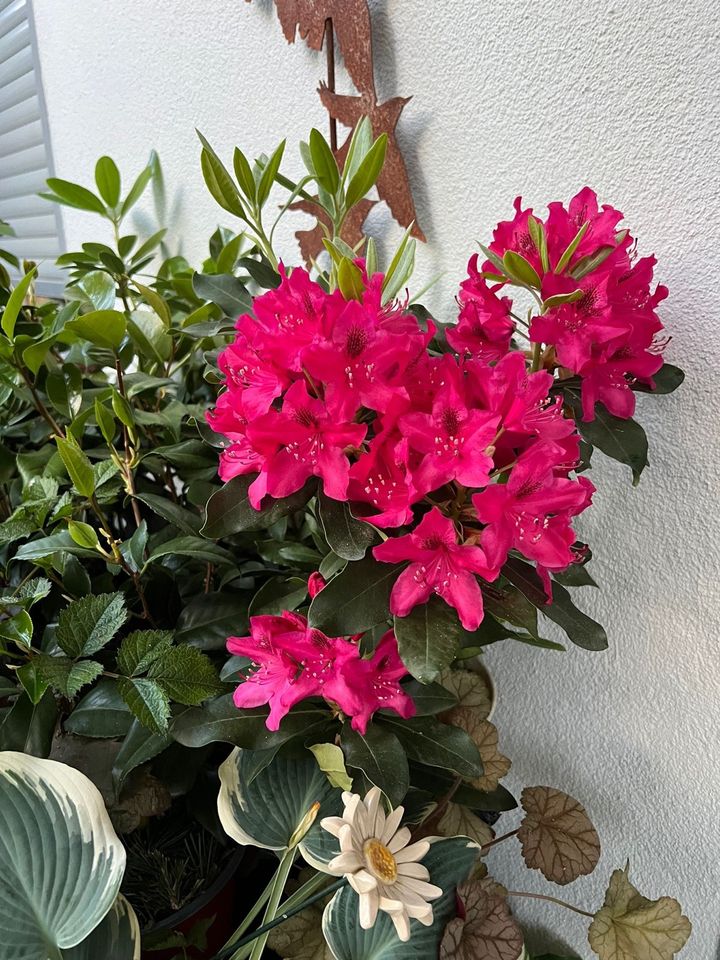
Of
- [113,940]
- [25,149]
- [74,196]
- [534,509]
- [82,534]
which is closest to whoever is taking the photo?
[534,509]

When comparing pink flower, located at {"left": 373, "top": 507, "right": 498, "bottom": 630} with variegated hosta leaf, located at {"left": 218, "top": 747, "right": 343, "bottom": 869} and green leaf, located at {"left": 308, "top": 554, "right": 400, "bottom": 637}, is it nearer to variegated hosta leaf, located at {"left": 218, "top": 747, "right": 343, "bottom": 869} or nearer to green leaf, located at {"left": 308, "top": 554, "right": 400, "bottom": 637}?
green leaf, located at {"left": 308, "top": 554, "right": 400, "bottom": 637}

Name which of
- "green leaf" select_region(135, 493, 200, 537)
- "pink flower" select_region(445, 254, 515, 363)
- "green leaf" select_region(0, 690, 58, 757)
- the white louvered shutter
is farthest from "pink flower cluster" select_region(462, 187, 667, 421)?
the white louvered shutter

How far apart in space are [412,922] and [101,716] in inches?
14.5

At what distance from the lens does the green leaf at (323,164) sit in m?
0.78

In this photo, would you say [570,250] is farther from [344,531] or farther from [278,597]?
[278,597]

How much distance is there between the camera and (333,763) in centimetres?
67

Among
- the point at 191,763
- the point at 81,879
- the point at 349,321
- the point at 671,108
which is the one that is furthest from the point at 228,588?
the point at 671,108

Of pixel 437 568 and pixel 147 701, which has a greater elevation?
pixel 437 568

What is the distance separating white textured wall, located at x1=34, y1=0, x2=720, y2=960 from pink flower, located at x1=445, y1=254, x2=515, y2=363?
7.1 inches

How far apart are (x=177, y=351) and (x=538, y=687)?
69 centimetres

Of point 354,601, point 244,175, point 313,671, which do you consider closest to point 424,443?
point 354,601

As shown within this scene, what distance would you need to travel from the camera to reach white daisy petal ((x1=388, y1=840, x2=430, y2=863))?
0.60 metres

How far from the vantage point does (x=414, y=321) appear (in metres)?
0.58

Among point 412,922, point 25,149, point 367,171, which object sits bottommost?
point 412,922
